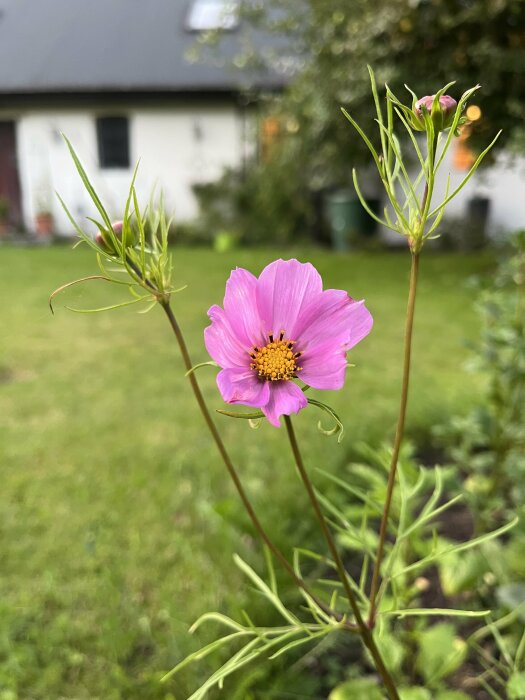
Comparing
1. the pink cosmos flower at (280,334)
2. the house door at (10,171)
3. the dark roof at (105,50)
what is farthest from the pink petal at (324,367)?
the house door at (10,171)

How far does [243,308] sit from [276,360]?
0.05m

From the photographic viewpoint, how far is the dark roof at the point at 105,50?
35.1ft

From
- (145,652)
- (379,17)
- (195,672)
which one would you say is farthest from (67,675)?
(379,17)

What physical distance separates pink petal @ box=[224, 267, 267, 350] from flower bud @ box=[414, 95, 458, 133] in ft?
0.60

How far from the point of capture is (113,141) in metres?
11.3

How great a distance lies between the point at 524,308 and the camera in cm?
180

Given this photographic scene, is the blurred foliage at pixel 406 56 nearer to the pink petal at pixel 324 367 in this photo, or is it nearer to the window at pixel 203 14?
the pink petal at pixel 324 367

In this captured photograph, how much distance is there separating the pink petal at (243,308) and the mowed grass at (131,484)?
0.18 m

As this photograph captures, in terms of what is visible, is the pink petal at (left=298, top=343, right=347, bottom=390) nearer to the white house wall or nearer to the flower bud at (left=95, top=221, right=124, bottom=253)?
the flower bud at (left=95, top=221, right=124, bottom=253)

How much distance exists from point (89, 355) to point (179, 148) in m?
7.48

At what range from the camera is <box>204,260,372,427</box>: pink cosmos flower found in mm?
528

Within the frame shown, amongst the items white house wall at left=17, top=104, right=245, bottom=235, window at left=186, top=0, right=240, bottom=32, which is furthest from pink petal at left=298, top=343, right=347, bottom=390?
window at left=186, top=0, right=240, bottom=32

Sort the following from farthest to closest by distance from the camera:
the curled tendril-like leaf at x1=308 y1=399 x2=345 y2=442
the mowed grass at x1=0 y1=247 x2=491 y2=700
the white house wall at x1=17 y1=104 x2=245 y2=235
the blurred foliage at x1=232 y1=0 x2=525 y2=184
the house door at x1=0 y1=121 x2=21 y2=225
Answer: the house door at x1=0 y1=121 x2=21 y2=225 < the white house wall at x1=17 y1=104 x2=245 y2=235 < the blurred foliage at x1=232 y1=0 x2=525 y2=184 < the mowed grass at x1=0 y1=247 x2=491 y2=700 < the curled tendril-like leaf at x1=308 y1=399 x2=345 y2=442

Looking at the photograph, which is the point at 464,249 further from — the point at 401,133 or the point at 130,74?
the point at 130,74
